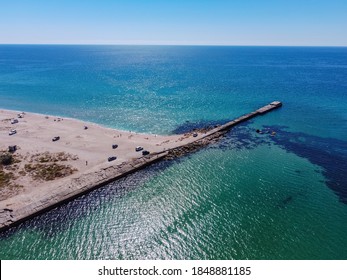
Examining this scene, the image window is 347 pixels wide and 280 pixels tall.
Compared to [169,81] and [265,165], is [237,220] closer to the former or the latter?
[265,165]

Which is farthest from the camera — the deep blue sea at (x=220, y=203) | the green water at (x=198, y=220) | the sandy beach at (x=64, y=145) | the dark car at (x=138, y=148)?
the dark car at (x=138, y=148)

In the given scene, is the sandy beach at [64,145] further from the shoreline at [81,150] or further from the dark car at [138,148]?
the dark car at [138,148]

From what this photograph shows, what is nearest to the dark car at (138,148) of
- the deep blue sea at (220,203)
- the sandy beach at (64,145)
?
the sandy beach at (64,145)

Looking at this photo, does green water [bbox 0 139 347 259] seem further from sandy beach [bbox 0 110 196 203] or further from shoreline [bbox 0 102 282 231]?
sandy beach [bbox 0 110 196 203]

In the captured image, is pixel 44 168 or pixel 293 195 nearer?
pixel 293 195

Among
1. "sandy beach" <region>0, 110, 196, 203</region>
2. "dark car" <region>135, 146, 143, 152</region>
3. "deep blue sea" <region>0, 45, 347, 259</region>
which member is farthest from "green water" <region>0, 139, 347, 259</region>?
"dark car" <region>135, 146, 143, 152</region>

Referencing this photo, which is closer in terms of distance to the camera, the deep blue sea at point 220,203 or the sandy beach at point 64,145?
the deep blue sea at point 220,203

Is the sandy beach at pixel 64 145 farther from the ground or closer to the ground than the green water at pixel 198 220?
closer to the ground

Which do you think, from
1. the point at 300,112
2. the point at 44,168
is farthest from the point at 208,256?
the point at 300,112
